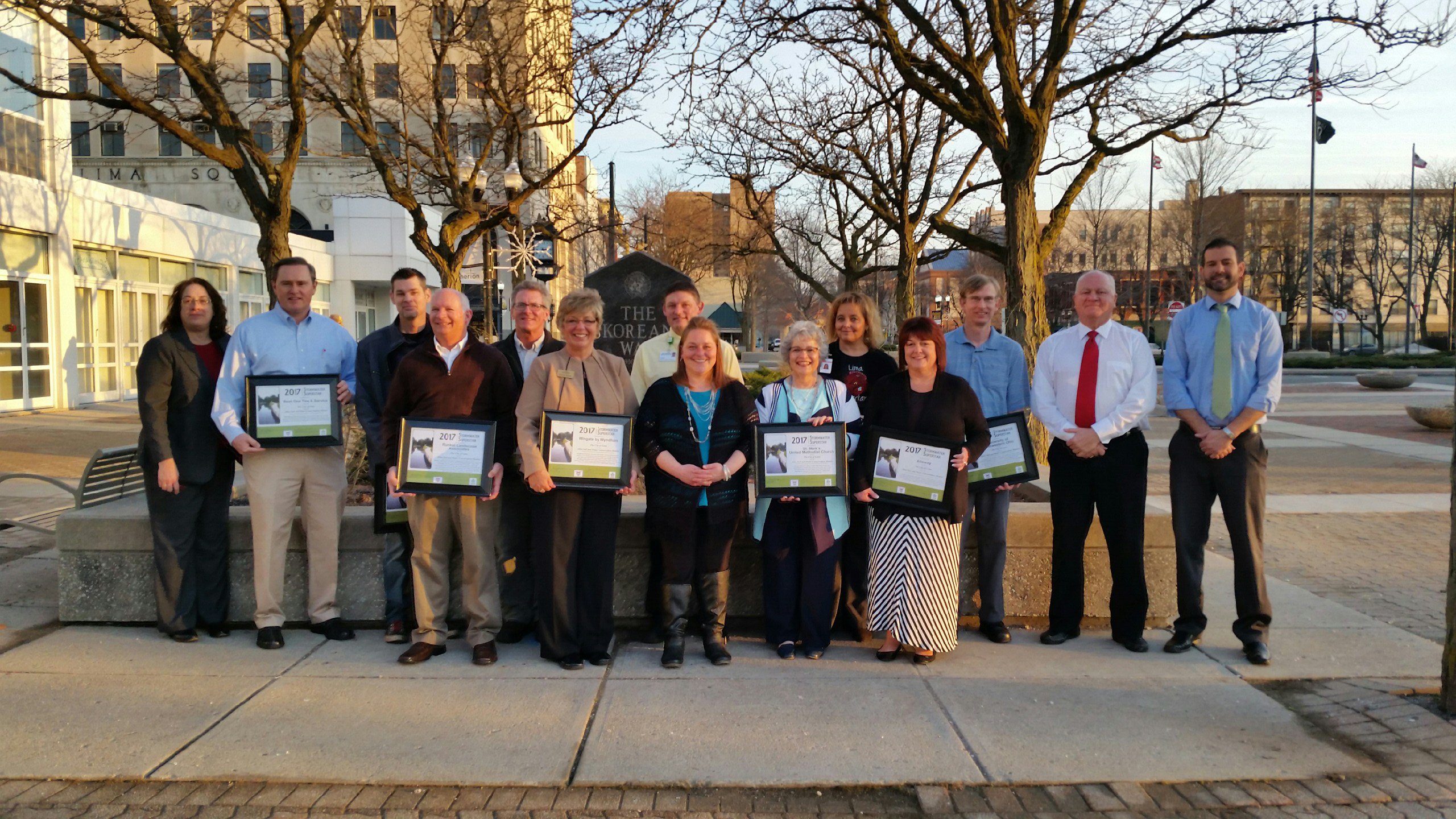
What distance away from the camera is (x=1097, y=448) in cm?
545

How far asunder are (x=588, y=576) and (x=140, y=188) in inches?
2016

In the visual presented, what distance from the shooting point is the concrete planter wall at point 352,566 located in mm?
→ 5977

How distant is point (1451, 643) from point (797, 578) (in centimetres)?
312

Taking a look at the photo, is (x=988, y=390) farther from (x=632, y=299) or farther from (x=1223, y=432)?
(x=632, y=299)

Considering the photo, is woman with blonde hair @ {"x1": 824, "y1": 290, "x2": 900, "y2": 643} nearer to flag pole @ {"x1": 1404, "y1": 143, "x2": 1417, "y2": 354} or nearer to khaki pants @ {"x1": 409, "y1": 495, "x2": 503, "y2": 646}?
khaki pants @ {"x1": 409, "y1": 495, "x2": 503, "y2": 646}

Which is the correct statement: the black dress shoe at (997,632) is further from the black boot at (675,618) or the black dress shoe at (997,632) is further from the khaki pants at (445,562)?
the khaki pants at (445,562)

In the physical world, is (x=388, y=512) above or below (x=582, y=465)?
below

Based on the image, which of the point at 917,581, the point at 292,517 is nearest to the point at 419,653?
the point at 292,517

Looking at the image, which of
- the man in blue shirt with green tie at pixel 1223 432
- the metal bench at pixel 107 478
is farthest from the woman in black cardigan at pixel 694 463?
the metal bench at pixel 107 478

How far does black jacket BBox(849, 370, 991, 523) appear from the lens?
538cm

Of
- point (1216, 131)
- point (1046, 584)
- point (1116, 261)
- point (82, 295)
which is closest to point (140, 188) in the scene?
point (82, 295)

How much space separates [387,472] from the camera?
545 centimetres

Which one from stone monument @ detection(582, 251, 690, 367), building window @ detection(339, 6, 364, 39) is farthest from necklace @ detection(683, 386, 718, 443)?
building window @ detection(339, 6, 364, 39)

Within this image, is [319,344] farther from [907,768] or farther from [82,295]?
[82,295]
